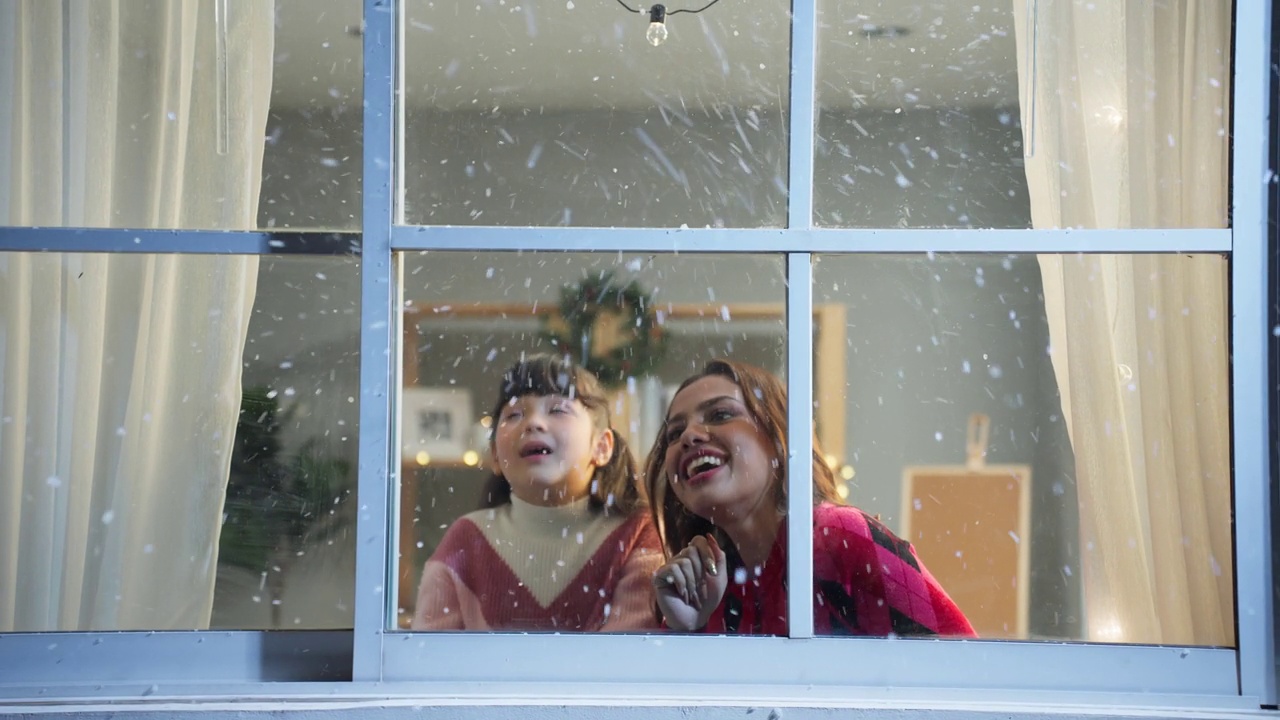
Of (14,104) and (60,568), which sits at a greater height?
(14,104)

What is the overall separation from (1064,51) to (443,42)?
0.94 meters

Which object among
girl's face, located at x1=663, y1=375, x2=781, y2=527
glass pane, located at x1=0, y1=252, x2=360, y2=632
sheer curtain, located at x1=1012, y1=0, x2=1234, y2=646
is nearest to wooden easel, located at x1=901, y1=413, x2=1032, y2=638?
sheer curtain, located at x1=1012, y1=0, x2=1234, y2=646

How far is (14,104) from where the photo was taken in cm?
112

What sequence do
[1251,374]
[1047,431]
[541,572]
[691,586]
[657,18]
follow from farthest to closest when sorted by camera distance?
[657,18], [1047,431], [541,572], [691,586], [1251,374]

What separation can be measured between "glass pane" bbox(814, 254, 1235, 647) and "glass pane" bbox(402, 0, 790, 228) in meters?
0.27

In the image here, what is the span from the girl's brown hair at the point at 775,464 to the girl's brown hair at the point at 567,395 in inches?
1.6

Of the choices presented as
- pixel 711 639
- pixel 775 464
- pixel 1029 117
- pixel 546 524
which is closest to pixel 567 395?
pixel 546 524

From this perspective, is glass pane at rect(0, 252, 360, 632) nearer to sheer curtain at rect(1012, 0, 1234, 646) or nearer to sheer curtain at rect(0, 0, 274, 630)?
sheer curtain at rect(0, 0, 274, 630)

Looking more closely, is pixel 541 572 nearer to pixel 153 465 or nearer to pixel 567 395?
pixel 567 395

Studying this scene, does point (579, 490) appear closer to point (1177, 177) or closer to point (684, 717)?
point (684, 717)

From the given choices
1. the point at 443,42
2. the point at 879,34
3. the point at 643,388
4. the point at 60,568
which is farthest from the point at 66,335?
the point at 879,34

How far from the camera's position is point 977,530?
4.49 feet

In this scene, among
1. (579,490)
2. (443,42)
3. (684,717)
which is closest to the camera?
(684,717)

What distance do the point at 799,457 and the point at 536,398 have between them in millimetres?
436
